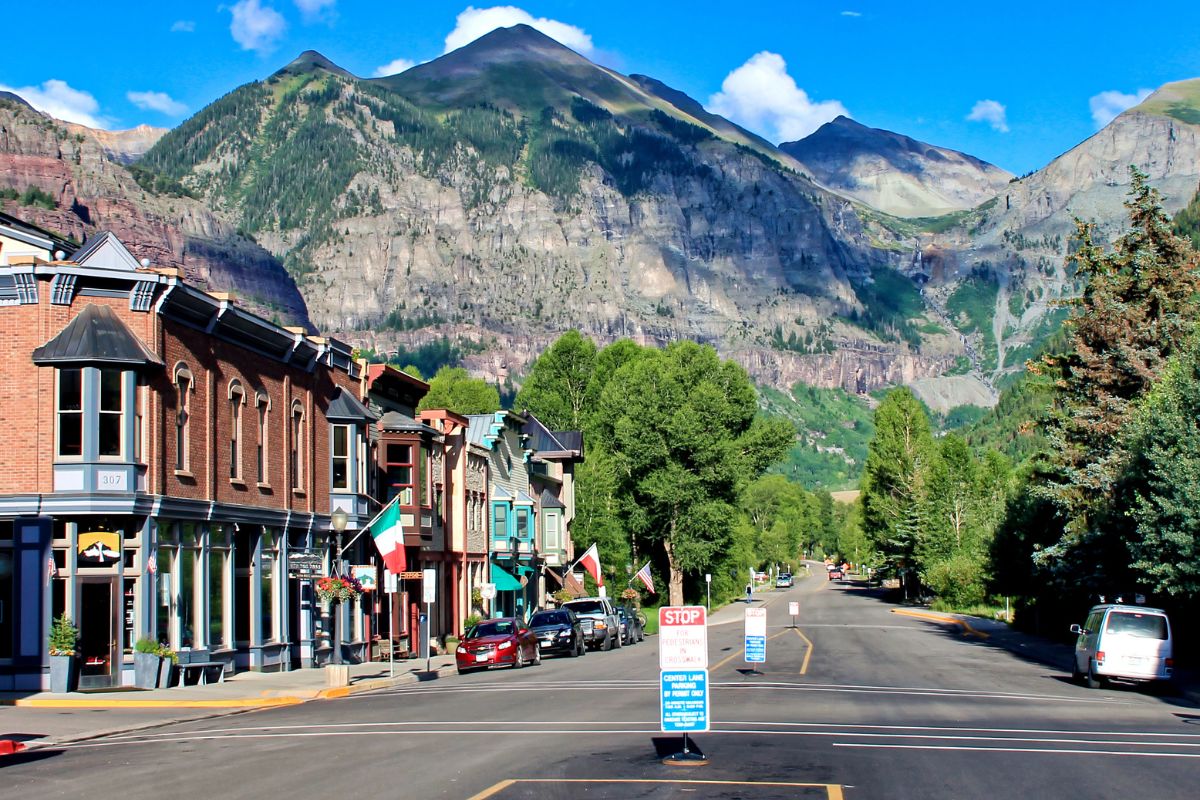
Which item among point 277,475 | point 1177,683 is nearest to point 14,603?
point 277,475

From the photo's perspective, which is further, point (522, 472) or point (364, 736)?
point (522, 472)

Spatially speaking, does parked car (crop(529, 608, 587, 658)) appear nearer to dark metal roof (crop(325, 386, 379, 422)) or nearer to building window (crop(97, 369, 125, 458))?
dark metal roof (crop(325, 386, 379, 422))

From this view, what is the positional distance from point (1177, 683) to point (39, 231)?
3238 cm

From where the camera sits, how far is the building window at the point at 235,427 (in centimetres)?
3678

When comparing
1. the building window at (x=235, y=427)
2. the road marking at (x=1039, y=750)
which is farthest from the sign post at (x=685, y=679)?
the building window at (x=235, y=427)

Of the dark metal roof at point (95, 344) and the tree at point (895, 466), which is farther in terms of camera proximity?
the tree at point (895, 466)

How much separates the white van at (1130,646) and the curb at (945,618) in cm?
2661

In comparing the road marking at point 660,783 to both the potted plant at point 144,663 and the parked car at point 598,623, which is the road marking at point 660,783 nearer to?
the potted plant at point 144,663

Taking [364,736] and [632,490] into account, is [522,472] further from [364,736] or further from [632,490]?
[364,736]

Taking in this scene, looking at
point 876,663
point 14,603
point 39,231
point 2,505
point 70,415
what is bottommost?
point 876,663

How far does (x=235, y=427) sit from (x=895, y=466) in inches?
3235

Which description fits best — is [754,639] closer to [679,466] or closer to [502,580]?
[502,580]

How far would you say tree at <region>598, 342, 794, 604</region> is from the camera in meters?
78.0

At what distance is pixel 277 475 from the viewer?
130 feet
